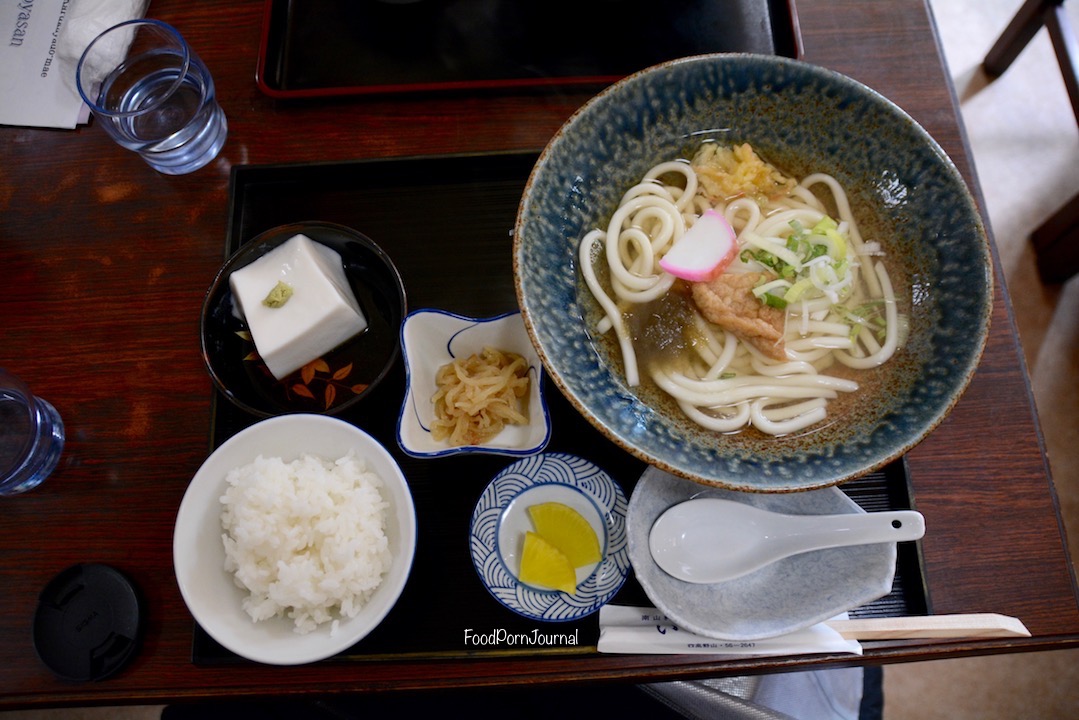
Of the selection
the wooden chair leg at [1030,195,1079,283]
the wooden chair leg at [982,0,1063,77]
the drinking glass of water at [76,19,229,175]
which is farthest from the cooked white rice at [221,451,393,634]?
the wooden chair leg at [982,0,1063,77]

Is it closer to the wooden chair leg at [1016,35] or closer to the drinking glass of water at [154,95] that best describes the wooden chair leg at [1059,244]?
the wooden chair leg at [1016,35]

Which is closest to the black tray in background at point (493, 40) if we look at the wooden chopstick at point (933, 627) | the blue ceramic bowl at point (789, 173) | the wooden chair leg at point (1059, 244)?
the blue ceramic bowl at point (789, 173)

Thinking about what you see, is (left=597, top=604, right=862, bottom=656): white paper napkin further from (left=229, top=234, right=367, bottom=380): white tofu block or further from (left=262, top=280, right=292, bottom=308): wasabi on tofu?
(left=262, top=280, right=292, bottom=308): wasabi on tofu

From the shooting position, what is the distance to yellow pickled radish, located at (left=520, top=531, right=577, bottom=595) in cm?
140

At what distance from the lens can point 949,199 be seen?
138 centimetres

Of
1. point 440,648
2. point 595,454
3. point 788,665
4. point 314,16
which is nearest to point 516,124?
point 314,16

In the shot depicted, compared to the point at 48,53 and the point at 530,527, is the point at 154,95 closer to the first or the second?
the point at 48,53

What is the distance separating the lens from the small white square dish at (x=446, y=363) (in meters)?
1.42

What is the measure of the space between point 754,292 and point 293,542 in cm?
106

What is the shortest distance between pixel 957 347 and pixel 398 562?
114cm

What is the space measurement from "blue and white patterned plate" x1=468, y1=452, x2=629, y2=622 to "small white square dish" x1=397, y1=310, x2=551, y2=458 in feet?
0.31

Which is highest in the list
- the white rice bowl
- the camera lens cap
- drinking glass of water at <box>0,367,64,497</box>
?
the white rice bowl

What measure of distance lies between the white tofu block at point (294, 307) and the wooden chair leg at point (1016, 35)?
3.01 metres

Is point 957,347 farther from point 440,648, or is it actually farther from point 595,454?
Result: point 440,648
